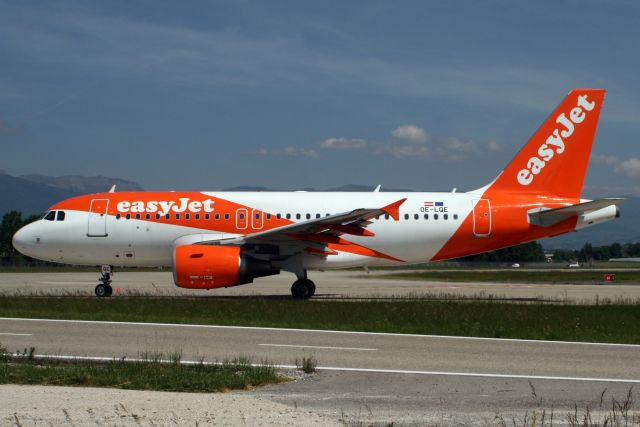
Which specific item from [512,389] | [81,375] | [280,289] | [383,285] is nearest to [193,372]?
[81,375]

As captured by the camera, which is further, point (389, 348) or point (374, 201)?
point (374, 201)

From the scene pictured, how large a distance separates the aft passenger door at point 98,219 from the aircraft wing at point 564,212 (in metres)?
14.7

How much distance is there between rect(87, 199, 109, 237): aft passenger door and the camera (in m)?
28.4

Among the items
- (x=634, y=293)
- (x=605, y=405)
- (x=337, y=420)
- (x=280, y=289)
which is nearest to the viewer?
(x=337, y=420)

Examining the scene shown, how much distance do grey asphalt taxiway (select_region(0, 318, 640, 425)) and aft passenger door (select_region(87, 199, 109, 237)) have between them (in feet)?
31.5

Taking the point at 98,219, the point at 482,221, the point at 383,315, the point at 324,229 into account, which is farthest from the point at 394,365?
the point at 98,219

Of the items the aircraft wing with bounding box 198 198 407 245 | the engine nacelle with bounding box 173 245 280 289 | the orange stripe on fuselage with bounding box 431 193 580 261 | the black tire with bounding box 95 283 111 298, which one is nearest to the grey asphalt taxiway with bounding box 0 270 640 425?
the engine nacelle with bounding box 173 245 280 289

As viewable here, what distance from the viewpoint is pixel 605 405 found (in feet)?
31.8

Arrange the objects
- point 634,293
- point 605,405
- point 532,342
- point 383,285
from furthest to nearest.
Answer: point 383,285, point 634,293, point 532,342, point 605,405

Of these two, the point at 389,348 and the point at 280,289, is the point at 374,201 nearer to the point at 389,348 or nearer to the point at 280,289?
the point at 280,289

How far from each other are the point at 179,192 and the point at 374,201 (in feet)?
22.8

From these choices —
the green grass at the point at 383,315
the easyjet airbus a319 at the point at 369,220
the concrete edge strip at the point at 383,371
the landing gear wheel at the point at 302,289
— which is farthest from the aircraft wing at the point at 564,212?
the concrete edge strip at the point at 383,371

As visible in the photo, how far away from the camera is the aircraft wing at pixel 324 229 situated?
25.4 m

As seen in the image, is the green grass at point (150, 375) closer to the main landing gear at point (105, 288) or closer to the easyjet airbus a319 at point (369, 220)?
the easyjet airbus a319 at point (369, 220)
